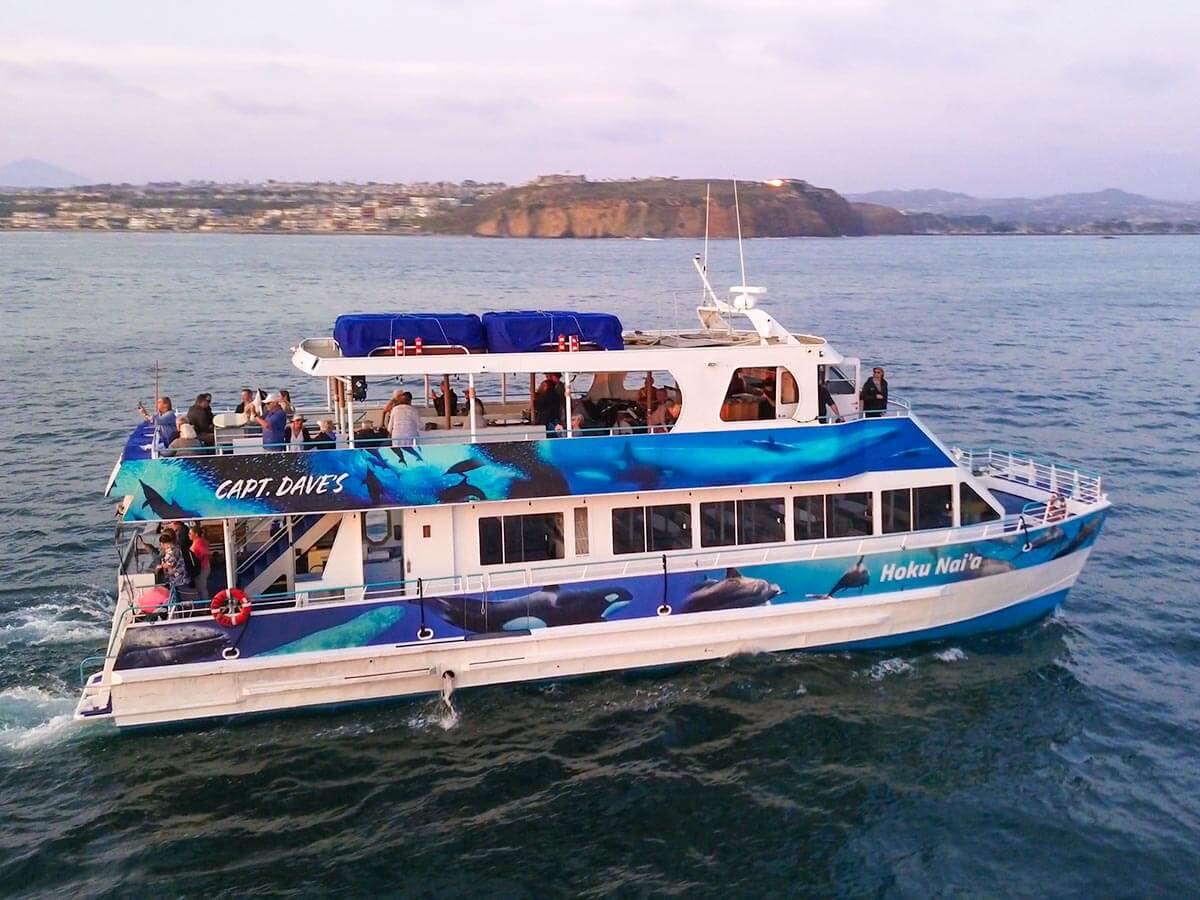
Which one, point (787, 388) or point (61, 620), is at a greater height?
point (787, 388)

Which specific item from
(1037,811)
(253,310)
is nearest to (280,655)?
(1037,811)

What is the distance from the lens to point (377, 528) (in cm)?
1411

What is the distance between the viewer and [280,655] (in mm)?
12695

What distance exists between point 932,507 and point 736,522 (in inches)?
117

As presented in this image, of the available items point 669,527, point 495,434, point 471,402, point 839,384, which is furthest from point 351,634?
point 839,384

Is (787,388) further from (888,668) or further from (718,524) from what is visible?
(888,668)

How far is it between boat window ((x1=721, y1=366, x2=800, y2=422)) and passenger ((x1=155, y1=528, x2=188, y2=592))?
23.6ft

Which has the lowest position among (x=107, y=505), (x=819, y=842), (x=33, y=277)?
(x=819, y=842)

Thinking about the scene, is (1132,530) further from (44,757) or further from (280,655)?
(44,757)

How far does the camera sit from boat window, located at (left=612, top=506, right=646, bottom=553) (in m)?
14.2

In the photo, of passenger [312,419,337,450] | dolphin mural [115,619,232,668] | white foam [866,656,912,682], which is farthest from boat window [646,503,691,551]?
dolphin mural [115,619,232,668]

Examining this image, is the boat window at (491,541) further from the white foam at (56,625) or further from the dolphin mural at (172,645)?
the white foam at (56,625)

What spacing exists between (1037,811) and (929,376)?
91.0 ft

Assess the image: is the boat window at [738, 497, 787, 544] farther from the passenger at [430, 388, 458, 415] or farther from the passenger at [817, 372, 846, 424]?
the passenger at [430, 388, 458, 415]
